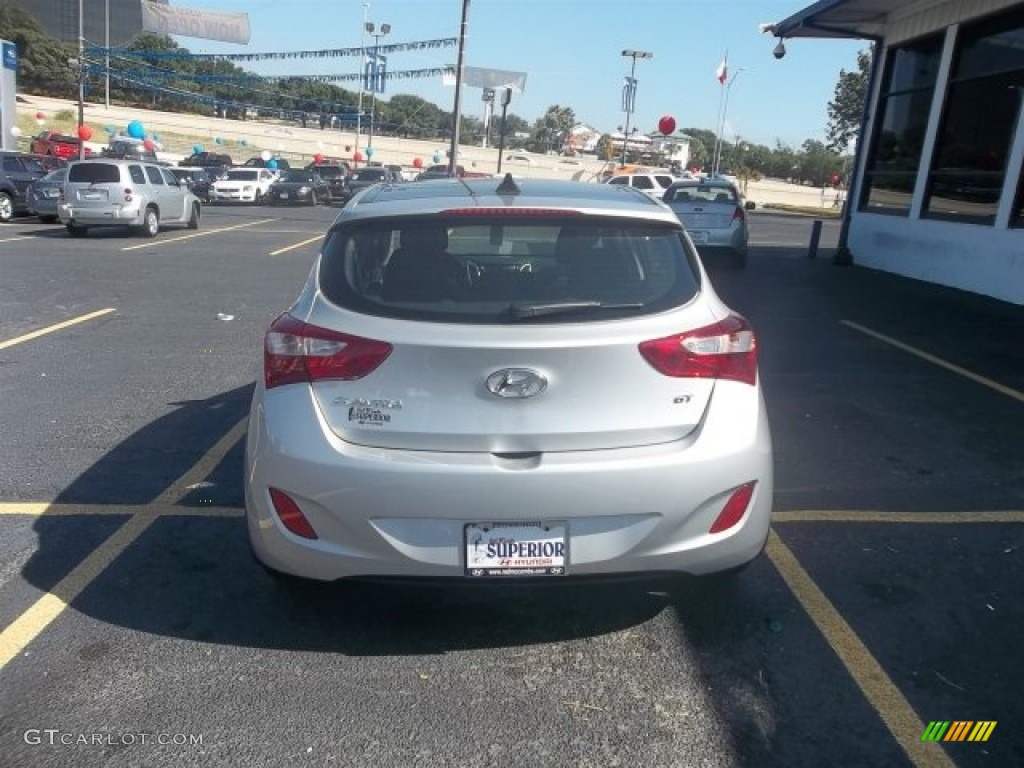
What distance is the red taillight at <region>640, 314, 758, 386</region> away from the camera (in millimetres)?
2941

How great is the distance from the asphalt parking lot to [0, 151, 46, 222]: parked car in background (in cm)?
1662

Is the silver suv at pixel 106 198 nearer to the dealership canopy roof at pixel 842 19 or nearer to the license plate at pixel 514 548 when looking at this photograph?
the dealership canopy roof at pixel 842 19

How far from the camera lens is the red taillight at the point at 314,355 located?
114 inches

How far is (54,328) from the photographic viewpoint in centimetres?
862

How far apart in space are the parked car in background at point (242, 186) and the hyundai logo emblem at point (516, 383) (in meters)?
33.1

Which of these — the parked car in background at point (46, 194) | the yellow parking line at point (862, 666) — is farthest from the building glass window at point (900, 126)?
the parked car in background at point (46, 194)

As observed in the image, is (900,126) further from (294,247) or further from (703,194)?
(294,247)

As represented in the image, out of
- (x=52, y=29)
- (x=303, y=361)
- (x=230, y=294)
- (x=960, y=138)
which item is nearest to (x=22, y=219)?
(x=230, y=294)

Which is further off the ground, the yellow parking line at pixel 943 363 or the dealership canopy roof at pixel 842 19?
the dealership canopy roof at pixel 842 19

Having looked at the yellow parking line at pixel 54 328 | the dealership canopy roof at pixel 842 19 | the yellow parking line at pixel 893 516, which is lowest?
the yellow parking line at pixel 54 328

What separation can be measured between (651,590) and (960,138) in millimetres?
13240

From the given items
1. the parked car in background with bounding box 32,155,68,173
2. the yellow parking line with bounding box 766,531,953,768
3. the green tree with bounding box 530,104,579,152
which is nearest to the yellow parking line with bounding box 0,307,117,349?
the yellow parking line with bounding box 766,531,953,768

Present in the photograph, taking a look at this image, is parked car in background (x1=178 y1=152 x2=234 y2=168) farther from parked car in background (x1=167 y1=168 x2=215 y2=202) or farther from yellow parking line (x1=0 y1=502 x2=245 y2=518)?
yellow parking line (x1=0 y1=502 x2=245 y2=518)

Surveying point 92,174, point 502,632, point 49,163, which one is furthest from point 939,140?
point 49,163
